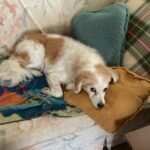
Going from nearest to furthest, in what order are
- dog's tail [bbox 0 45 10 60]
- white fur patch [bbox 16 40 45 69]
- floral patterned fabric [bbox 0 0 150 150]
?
1. floral patterned fabric [bbox 0 0 150 150]
2. white fur patch [bbox 16 40 45 69]
3. dog's tail [bbox 0 45 10 60]

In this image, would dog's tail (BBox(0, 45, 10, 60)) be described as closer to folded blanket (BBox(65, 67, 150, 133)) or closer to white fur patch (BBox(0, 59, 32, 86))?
white fur patch (BBox(0, 59, 32, 86))

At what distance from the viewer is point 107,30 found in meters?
1.88

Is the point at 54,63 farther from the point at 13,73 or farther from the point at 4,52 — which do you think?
the point at 4,52

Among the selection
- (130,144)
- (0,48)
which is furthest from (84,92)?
(0,48)

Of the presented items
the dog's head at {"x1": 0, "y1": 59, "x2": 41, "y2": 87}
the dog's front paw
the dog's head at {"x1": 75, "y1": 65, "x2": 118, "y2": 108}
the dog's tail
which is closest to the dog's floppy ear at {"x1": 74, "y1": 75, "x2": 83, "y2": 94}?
the dog's head at {"x1": 75, "y1": 65, "x2": 118, "y2": 108}

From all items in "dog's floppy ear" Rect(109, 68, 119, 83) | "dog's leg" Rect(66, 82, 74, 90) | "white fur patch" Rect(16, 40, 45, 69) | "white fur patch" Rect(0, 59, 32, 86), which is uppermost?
"dog's floppy ear" Rect(109, 68, 119, 83)

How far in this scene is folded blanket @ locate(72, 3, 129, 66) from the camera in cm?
186

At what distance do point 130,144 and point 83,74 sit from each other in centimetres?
51

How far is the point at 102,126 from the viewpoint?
1.61 m

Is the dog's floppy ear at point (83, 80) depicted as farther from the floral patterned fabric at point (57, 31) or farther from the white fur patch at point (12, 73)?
the white fur patch at point (12, 73)

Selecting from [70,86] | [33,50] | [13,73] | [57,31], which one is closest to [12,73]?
[13,73]

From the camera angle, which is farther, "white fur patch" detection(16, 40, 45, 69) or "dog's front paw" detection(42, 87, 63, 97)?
"white fur patch" detection(16, 40, 45, 69)

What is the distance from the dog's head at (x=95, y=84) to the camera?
1624 mm

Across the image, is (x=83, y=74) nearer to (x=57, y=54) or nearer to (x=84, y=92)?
(x=84, y=92)
